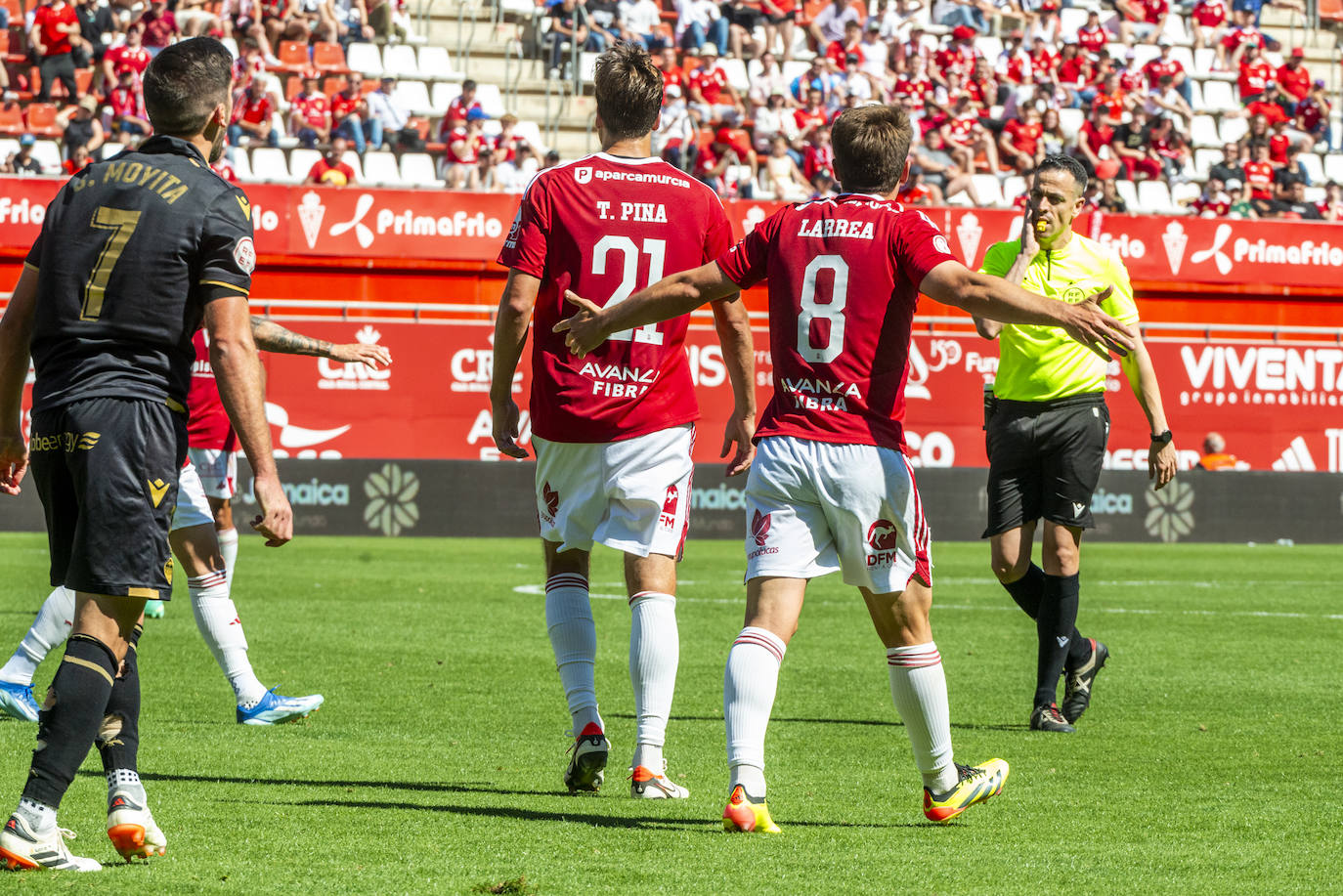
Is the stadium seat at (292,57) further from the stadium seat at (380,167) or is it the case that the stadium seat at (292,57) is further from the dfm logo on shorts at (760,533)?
the dfm logo on shorts at (760,533)

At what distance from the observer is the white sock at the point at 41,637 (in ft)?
23.4

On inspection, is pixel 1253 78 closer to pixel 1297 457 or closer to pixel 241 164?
pixel 1297 457

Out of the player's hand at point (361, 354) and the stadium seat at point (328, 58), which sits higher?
the player's hand at point (361, 354)

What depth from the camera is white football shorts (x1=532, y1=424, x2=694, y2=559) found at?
5.73 m

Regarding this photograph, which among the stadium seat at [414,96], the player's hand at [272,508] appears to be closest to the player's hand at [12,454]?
the player's hand at [272,508]

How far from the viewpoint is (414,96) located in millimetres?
25297

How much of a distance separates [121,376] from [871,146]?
2.16 m

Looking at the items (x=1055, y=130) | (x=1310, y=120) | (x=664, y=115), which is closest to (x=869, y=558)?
(x=664, y=115)

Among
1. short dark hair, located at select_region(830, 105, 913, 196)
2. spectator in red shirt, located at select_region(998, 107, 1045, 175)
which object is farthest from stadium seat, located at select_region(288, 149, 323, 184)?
short dark hair, located at select_region(830, 105, 913, 196)

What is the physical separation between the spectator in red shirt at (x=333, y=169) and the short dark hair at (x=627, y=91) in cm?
1698

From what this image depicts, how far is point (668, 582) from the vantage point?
5.78m

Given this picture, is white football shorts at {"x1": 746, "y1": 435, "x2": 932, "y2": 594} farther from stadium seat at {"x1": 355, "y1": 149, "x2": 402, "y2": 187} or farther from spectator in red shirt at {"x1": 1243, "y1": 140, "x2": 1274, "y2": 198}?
spectator in red shirt at {"x1": 1243, "y1": 140, "x2": 1274, "y2": 198}

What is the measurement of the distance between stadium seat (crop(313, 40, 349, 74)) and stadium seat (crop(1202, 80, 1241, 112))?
44.5ft

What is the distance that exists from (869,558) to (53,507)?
218cm
